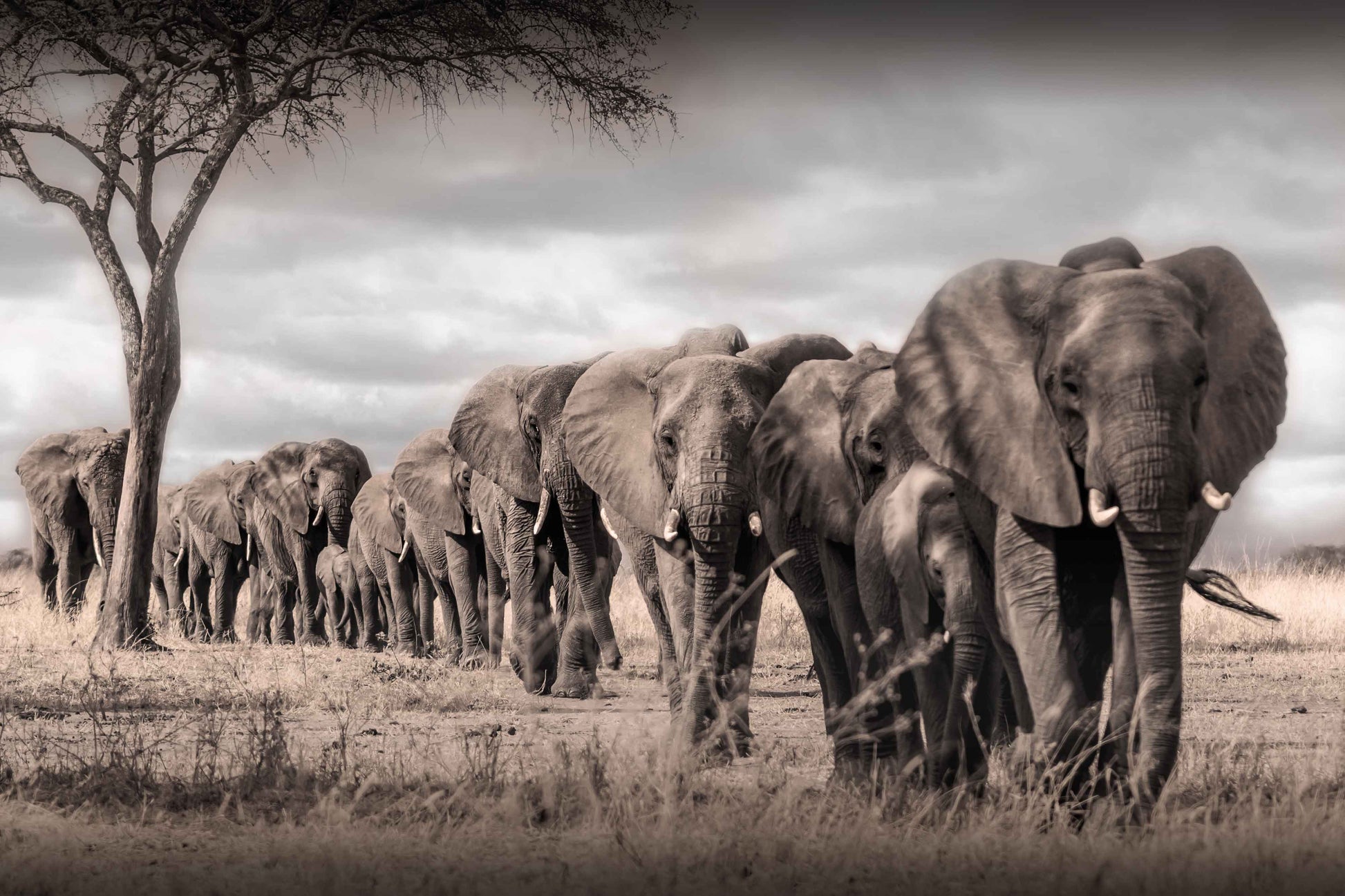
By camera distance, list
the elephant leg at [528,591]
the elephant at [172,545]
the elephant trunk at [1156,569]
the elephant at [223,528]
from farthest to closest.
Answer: the elephant at [172,545], the elephant at [223,528], the elephant leg at [528,591], the elephant trunk at [1156,569]

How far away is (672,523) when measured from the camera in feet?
29.1

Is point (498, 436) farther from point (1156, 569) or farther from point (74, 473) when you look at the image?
point (74, 473)

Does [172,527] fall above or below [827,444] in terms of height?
above

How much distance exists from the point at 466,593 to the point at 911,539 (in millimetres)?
11220

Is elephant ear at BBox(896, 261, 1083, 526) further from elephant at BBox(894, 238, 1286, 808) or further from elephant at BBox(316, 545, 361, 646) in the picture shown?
elephant at BBox(316, 545, 361, 646)

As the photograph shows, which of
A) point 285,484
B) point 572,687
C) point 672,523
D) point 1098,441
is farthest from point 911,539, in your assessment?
point 285,484

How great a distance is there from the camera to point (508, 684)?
1416 cm

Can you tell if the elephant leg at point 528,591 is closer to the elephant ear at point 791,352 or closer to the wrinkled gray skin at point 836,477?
the elephant ear at point 791,352

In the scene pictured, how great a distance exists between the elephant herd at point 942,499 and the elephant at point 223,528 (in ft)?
49.8

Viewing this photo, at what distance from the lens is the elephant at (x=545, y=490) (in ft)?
42.2

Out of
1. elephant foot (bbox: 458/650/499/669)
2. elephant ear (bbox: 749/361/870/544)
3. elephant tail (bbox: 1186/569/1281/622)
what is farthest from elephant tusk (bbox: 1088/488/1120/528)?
elephant foot (bbox: 458/650/499/669)

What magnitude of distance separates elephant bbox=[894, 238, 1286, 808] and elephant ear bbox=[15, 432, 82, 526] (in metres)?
21.5

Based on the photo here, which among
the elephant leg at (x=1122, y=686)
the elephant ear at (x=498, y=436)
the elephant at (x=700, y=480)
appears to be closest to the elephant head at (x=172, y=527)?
the elephant ear at (x=498, y=436)

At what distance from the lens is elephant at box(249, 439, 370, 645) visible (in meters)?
23.5
